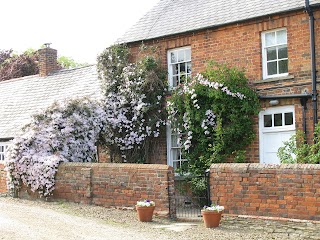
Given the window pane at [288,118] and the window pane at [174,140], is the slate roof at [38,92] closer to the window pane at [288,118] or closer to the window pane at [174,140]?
the window pane at [174,140]

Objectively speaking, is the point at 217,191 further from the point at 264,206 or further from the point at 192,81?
the point at 192,81

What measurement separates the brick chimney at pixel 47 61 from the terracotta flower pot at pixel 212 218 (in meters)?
17.3

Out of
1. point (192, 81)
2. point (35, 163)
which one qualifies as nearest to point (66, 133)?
point (35, 163)

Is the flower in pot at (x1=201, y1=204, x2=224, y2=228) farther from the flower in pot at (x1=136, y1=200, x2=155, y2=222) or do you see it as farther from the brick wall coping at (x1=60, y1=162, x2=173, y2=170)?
the brick wall coping at (x1=60, y1=162, x2=173, y2=170)

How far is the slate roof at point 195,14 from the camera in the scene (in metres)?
16.2

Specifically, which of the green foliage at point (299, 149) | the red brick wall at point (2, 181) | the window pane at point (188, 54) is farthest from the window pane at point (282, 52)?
the red brick wall at point (2, 181)

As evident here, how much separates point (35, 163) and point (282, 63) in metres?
8.17

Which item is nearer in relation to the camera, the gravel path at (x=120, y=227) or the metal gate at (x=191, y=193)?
the gravel path at (x=120, y=227)

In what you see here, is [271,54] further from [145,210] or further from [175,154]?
[145,210]

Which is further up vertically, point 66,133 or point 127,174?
point 66,133

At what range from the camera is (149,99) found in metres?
18.2

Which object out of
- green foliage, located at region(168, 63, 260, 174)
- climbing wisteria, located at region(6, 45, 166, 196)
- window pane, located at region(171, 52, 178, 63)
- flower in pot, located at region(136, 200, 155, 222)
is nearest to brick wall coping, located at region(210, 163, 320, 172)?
flower in pot, located at region(136, 200, 155, 222)

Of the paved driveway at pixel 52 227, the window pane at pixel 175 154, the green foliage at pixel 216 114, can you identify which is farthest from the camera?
the window pane at pixel 175 154

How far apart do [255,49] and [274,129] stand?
2.60 meters
